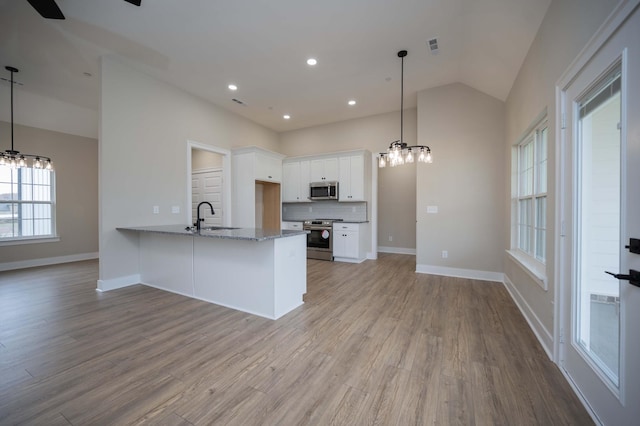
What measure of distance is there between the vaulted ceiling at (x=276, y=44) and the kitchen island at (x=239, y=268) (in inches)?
97.8

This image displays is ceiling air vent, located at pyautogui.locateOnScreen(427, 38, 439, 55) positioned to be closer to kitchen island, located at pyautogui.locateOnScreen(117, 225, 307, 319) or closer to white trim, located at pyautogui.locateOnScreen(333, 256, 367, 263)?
kitchen island, located at pyautogui.locateOnScreen(117, 225, 307, 319)

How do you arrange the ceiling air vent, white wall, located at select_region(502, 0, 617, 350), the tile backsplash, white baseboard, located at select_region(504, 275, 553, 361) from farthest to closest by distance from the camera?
the tile backsplash, the ceiling air vent, white baseboard, located at select_region(504, 275, 553, 361), white wall, located at select_region(502, 0, 617, 350)

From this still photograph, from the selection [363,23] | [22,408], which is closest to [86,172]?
[22,408]

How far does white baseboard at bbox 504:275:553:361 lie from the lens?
2104 mm

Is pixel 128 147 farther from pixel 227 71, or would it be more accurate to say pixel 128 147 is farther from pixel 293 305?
pixel 293 305

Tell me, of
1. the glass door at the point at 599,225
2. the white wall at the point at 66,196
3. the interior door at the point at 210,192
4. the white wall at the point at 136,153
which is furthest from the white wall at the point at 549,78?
the white wall at the point at 66,196

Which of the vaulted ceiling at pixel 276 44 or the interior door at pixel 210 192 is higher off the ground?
the vaulted ceiling at pixel 276 44

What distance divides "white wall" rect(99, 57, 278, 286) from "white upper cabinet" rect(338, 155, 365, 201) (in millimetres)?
3064

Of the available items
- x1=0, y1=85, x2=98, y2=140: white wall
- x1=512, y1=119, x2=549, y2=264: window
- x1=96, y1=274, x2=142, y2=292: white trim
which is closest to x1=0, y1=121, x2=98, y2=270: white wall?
x1=0, y1=85, x2=98, y2=140: white wall

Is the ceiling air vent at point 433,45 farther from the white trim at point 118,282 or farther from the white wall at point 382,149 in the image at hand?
the white trim at point 118,282

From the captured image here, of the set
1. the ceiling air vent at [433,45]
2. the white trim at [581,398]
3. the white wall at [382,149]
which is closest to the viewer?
the white trim at [581,398]

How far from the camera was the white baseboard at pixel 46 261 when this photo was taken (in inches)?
196

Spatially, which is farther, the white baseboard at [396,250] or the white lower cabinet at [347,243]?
the white baseboard at [396,250]

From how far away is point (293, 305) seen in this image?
3.04m
